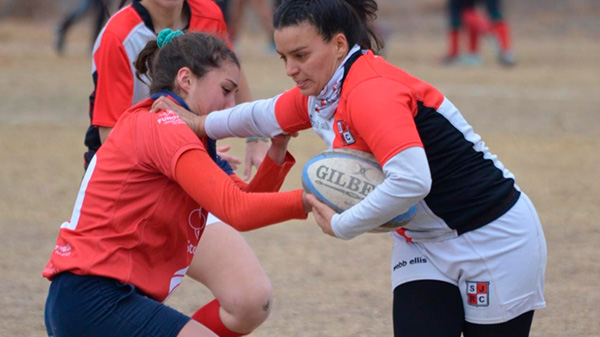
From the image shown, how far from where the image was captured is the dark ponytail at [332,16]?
3.16 meters

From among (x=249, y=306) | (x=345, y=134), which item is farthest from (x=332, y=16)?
(x=249, y=306)

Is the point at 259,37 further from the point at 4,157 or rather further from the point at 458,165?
the point at 458,165

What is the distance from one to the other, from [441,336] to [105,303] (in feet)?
3.94

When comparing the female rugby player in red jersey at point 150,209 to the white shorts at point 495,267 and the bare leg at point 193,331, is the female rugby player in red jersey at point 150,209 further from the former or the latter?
the white shorts at point 495,267

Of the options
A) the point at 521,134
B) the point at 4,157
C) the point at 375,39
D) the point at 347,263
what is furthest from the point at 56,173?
the point at 375,39

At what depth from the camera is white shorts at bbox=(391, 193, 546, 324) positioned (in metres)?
3.26

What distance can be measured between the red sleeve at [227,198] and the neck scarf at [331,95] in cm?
32

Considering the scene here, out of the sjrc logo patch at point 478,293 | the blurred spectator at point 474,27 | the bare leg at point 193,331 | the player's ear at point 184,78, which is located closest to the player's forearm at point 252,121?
the player's ear at point 184,78

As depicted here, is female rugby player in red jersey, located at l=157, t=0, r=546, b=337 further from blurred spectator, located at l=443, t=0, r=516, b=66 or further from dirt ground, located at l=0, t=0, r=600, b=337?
blurred spectator, located at l=443, t=0, r=516, b=66

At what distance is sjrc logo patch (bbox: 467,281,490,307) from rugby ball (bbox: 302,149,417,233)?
38 cm

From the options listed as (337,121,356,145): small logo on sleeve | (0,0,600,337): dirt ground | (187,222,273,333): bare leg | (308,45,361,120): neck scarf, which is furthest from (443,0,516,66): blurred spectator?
(337,121,356,145): small logo on sleeve

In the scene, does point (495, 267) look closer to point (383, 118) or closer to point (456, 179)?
point (456, 179)

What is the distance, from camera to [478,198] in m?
3.27

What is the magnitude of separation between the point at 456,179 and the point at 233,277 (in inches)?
45.3
